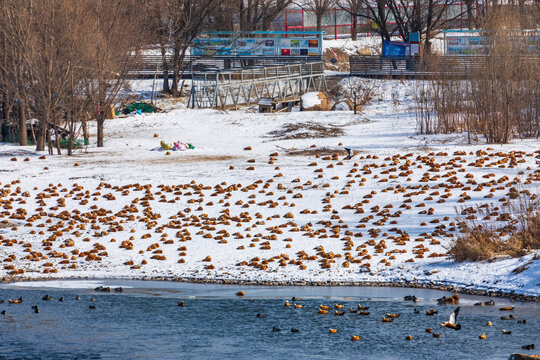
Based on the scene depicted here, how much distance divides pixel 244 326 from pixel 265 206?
8.47 meters

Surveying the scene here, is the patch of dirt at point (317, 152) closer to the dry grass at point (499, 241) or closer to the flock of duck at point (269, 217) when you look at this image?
the flock of duck at point (269, 217)

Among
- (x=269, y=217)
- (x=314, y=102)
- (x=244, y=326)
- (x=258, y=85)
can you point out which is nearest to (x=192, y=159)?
(x=269, y=217)

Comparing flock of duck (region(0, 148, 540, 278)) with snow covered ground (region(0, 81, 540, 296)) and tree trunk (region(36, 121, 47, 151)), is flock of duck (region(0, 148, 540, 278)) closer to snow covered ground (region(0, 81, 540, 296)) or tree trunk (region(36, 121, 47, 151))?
snow covered ground (region(0, 81, 540, 296))

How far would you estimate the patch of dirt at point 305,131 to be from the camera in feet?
98.3

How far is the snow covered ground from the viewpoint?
48.9 feet

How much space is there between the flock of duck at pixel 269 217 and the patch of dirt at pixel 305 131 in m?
5.71

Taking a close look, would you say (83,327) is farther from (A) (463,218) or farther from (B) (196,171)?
(B) (196,171)

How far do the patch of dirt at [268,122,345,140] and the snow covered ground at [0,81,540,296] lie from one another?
13 centimetres

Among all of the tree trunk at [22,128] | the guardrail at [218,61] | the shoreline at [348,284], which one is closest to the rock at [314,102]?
the guardrail at [218,61]

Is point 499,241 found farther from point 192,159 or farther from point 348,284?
point 192,159

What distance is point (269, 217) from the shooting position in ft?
59.9

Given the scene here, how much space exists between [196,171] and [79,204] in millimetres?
4516

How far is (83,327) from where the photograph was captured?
11438mm

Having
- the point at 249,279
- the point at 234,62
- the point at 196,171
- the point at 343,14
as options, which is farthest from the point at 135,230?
the point at 343,14
